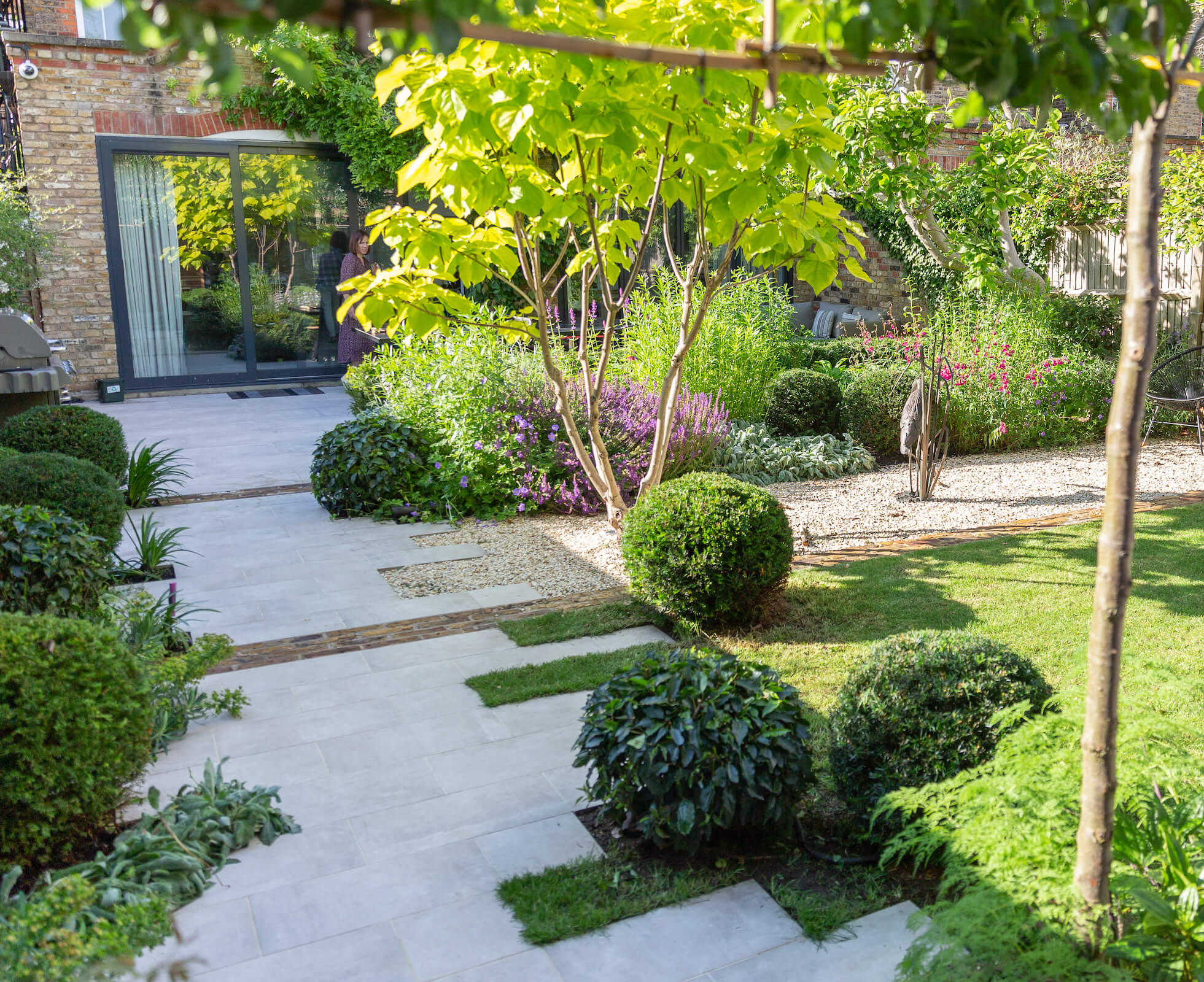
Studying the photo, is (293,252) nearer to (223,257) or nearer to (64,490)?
(223,257)

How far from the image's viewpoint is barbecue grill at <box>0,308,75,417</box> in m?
7.84

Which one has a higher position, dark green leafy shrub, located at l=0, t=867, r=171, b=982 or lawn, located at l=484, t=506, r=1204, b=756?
dark green leafy shrub, located at l=0, t=867, r=171, b=982

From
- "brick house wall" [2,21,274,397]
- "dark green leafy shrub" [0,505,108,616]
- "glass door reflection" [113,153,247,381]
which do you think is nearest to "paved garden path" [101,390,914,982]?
"dark green leafy shrub" [0,505,108,616]

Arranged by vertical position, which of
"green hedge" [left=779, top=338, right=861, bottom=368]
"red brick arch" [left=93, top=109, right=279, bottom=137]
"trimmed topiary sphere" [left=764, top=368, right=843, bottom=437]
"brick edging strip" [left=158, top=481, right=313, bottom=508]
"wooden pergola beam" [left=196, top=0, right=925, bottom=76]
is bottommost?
"brick edging strip" [left=158, top=481, right=313, bottom=508]

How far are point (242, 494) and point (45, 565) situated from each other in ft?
12.2

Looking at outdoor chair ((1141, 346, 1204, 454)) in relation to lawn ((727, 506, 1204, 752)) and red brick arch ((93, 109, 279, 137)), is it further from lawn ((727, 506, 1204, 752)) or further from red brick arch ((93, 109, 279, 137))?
red brick arch ((93, 109, 279, 137))

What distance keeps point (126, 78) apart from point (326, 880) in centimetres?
1170

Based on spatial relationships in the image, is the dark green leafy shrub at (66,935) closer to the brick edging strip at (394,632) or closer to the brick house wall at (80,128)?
the brick edging strip at (394,632)

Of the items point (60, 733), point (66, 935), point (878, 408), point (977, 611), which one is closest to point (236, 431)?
point (878, 408)

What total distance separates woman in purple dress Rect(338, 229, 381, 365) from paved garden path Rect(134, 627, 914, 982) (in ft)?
26.6

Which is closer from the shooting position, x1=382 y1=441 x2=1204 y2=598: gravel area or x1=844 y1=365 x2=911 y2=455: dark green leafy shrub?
x1=382 y1=441 x2=1204 y2=598: gravel area

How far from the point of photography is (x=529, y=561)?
5.88 metres

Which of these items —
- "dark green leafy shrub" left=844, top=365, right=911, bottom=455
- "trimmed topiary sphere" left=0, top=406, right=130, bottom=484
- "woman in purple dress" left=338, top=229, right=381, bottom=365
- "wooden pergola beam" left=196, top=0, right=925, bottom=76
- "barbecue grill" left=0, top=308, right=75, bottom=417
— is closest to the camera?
"wooden pergola beam" left=196, top=0, right=925, bottom=76

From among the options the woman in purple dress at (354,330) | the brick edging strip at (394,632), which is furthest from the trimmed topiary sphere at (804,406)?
the woman in purple dress at (354,330)
